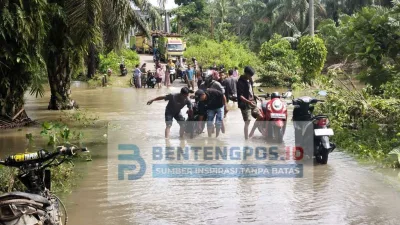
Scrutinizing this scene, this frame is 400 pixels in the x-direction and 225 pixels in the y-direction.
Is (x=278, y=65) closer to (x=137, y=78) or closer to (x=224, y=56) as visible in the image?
(x=224, y=56)

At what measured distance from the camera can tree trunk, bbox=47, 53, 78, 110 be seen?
669 inches

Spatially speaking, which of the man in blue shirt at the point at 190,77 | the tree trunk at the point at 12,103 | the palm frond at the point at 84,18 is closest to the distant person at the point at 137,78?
the man in blue shirt at the point at 190,77

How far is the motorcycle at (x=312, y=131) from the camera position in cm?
936

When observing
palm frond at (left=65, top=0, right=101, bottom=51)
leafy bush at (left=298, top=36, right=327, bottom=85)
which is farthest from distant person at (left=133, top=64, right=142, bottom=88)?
palm frond at (left=65, top=0, right=101, bottom=51)

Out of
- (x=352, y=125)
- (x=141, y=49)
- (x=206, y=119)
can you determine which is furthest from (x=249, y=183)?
(x=141, y=49)

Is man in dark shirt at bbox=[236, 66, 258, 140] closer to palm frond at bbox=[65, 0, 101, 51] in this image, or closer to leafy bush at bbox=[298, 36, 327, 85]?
palm frond at bbox=[65, 0, 101, 51]

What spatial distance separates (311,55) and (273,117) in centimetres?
1629

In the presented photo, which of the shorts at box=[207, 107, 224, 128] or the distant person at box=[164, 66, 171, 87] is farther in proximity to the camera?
the distant person at box=[164, 66, 171, 87]

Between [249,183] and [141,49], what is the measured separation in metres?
49.4

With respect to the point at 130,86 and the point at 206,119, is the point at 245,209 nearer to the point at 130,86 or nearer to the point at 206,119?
the point at 206,119

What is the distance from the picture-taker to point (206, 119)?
40.0 feet

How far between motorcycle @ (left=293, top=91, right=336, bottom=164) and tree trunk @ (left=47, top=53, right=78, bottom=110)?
9038mm

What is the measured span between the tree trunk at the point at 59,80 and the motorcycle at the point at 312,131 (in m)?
9.04

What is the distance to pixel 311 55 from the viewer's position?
87.1 feet
